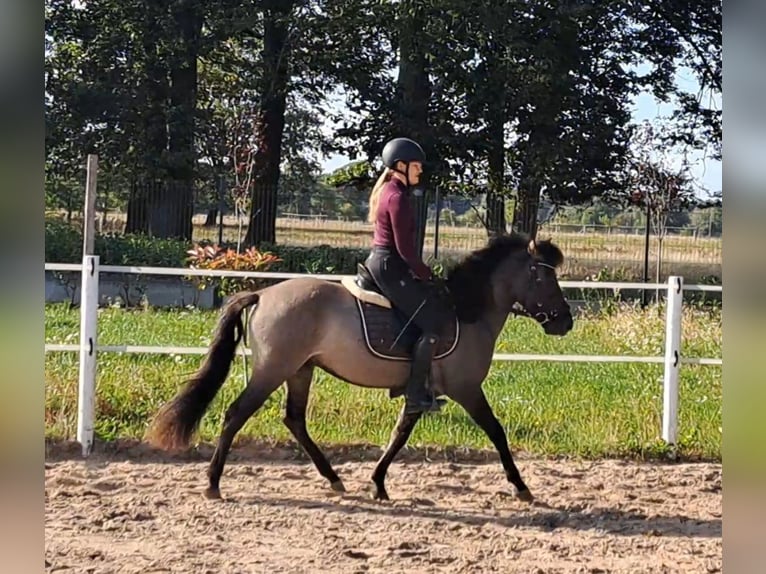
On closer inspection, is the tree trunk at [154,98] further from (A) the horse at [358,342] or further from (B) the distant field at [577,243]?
(A) the horse at [358,342]

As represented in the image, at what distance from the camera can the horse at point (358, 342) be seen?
5.11 meters

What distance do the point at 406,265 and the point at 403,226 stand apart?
26 cm

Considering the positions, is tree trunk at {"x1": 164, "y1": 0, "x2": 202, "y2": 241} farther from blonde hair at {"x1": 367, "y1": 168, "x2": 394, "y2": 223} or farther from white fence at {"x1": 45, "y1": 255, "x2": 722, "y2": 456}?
blonde hair at {"x1": 367, "y1": 168, "x2": 394, "y2": 223}

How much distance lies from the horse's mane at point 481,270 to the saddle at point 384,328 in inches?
10.6

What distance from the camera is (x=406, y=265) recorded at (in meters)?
5.11

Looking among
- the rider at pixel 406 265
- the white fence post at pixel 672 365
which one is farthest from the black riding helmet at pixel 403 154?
the white fence post at pixel 672 365

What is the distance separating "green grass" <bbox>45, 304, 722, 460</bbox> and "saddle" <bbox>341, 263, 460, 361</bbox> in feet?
5.00

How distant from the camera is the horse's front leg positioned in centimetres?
525

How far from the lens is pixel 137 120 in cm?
2014

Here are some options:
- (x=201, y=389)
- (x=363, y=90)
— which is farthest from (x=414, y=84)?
(x=201, y=389)

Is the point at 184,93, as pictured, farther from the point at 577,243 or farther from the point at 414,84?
the point at 577,243

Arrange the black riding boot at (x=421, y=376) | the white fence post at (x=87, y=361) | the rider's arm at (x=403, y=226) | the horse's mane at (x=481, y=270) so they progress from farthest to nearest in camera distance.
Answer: the white fence post at (x=87, y=361) → the horse's mane at (x=481, y=270) → the black riding boot at (x=421, y=376) → the rider's arm at (x=403, y=226)
